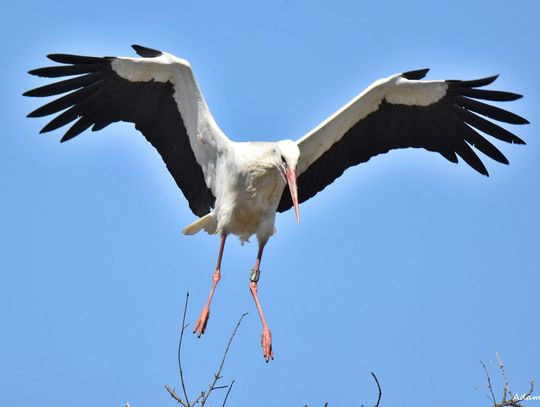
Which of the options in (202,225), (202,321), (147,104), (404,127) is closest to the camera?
(202,321)

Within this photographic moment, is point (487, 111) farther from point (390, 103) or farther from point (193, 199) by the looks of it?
point (193, 199)

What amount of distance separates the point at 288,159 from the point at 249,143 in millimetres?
503

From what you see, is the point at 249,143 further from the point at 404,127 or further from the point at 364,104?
the point at 404,127

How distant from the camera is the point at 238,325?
21.1 feet

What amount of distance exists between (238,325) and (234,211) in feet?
8.64

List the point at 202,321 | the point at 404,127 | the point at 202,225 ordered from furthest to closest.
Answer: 1. the point at 404,127
2. the point at 202,225
3. the point at 202,321

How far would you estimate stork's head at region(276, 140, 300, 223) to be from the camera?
28.2ft

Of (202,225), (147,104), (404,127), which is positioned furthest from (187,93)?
Result: (404,127)

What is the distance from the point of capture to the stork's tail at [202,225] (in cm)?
930

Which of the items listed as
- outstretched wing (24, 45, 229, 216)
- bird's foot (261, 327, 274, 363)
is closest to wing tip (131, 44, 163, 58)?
outstretched wing (24, 45, 229, 216)

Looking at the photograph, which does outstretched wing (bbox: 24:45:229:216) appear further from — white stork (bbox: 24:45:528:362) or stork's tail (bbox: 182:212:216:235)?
stork's tail (bbox: 182:212:216:235)

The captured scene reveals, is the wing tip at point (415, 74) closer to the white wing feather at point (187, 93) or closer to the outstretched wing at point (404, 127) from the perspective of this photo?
the outstretched wing at point (404, 127)

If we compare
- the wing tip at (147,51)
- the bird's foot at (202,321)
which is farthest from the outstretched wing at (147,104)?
the bird's foot at (202,321)

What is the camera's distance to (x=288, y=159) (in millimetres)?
8625
